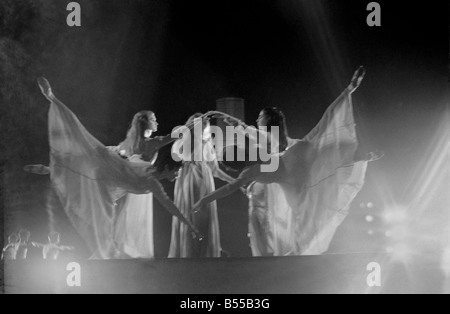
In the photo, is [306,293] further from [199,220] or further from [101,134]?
[101,134]

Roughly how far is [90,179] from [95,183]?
4 cm

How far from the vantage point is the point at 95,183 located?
385 cm

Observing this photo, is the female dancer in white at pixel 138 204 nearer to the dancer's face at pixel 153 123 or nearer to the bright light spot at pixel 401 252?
the dancer's face at pixel 153 123

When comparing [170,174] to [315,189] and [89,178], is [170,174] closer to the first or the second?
[89,178]

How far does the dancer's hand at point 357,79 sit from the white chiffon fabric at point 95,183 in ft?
4.75

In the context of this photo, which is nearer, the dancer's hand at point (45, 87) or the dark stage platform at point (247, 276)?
the dark stage platform at point (247, 276)

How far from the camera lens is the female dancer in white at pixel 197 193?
3813 mm

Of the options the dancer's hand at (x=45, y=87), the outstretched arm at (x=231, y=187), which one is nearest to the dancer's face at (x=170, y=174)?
the outstretched arm at (x=231, y=187)

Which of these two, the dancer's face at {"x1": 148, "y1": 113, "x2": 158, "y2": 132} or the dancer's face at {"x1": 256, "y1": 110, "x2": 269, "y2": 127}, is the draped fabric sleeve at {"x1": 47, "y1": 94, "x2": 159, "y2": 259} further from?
the dancer's face at {"x1": 256, "y1": 110, "x2": 269, "y2": 127}

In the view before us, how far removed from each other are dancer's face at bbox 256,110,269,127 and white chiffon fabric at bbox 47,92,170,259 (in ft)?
2.64

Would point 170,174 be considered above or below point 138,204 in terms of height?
above

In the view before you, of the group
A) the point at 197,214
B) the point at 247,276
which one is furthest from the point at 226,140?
the point at 247,276

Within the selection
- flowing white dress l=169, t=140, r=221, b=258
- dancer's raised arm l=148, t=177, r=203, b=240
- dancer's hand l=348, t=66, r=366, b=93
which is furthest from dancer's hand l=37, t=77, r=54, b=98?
dancer's hand l=348, t=66, r=366, b=93
